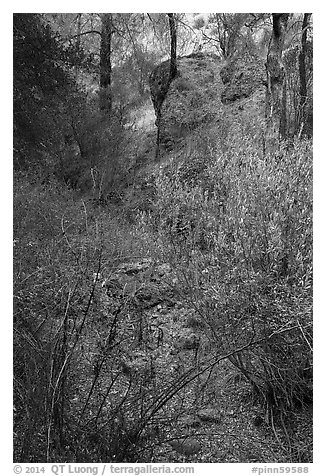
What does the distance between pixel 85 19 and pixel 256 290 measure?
3031 mm

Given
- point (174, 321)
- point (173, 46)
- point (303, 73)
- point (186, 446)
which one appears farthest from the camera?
point (173, 46)

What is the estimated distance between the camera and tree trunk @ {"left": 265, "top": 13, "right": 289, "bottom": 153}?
4715mm

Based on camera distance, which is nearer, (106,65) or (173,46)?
(106,65)

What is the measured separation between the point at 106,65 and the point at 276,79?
1885mm

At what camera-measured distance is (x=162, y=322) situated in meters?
3.61

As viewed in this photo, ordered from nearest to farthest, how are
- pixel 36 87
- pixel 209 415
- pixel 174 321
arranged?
pixel 209 415 → pixel 174 321 → pixel 36 87

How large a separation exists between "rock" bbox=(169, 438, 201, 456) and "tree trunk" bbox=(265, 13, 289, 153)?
302 cm

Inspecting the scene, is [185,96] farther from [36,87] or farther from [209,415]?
[209,415]

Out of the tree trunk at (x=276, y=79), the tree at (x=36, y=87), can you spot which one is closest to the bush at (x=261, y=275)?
the tree trunk at (x=276, y=79)

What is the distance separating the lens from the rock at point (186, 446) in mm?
2630

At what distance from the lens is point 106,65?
206 inches

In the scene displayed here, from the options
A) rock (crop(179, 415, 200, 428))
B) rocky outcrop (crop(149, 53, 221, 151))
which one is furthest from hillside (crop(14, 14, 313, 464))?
rocky outcrop (crop(149, 53, 221, 151))

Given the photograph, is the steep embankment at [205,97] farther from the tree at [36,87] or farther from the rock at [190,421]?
the rock at [190,421]

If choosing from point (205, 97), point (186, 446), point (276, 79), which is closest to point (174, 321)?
point (186, 446)
